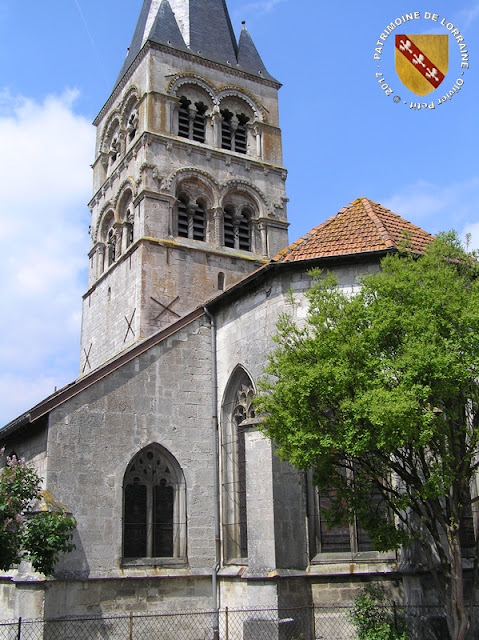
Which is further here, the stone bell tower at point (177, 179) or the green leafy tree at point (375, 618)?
the stone bell tower at point (177, 179)

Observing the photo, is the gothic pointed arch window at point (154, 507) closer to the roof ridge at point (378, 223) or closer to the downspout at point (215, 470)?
the downspout at point (215, 470)

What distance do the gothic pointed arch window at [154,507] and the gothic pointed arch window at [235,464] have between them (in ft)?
3.19

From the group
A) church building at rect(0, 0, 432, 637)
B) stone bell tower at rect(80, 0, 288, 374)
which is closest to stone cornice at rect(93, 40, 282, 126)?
stone bell tower at rect(80, 0, 288, 374)

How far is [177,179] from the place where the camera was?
2448 cm

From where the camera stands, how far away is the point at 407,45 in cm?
1566

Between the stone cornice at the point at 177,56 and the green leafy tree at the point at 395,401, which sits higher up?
the stone cornice at the point at 177,56

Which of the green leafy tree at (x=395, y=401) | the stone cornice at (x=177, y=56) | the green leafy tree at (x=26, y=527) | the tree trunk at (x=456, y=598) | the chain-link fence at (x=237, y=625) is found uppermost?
the stone cornice at (x=177, y=56)

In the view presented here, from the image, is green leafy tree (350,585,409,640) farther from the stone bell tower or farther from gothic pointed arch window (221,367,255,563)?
the stone bell tower

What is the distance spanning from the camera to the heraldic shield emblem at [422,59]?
615 inches

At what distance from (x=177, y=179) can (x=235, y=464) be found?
39.1 ft

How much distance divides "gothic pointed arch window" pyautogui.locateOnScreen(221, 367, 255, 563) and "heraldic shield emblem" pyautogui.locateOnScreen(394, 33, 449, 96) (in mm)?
7410

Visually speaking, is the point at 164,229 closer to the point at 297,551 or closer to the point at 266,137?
the point at 266,137

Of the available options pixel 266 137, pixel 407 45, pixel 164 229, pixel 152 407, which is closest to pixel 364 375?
pixel 152 407

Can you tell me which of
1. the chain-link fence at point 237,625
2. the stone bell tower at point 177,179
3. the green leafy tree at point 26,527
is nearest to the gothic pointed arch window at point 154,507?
the chain-link fence at point 237,625
